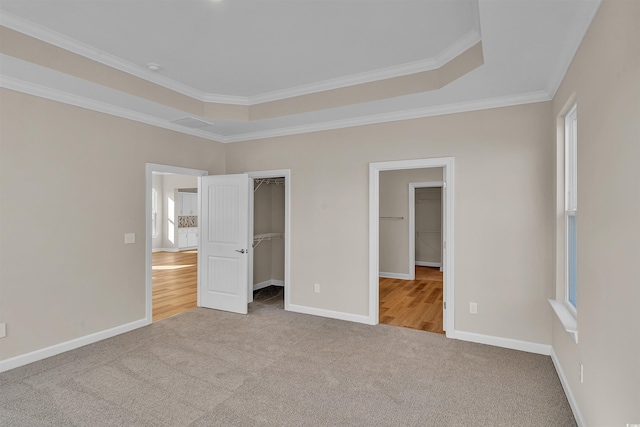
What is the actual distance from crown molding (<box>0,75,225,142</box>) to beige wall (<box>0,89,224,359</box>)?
6 cm

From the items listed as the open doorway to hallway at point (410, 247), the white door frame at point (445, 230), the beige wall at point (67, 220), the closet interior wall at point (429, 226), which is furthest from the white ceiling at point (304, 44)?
the closet interior wall at point (429, 226)

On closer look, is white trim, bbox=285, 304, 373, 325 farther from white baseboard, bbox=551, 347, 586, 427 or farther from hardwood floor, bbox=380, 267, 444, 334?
white baseboard, bbox=551, 347, 586, 427

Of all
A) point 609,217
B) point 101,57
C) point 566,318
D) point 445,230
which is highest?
point 101,57

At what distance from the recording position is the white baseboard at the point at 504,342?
3.39 m

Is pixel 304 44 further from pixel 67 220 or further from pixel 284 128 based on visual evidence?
pixel 67 220

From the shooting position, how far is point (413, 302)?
5.38m

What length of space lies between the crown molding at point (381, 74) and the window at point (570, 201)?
3.39ft

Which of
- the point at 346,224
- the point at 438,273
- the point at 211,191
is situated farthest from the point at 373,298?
the point at 438,273

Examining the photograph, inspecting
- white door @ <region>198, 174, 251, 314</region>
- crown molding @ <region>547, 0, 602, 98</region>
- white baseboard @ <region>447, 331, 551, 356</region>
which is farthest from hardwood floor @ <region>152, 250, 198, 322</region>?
crown molding @ <region>547, 0, 602, 98</region>

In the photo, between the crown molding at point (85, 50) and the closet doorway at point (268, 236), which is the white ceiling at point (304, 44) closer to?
the crown molding at point (85, 50)

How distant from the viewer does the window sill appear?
2.39 metres

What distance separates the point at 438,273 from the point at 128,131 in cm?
686

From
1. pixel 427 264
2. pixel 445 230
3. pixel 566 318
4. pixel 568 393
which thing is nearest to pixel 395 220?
pixel 427 264

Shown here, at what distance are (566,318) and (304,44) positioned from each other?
3.08 metres
